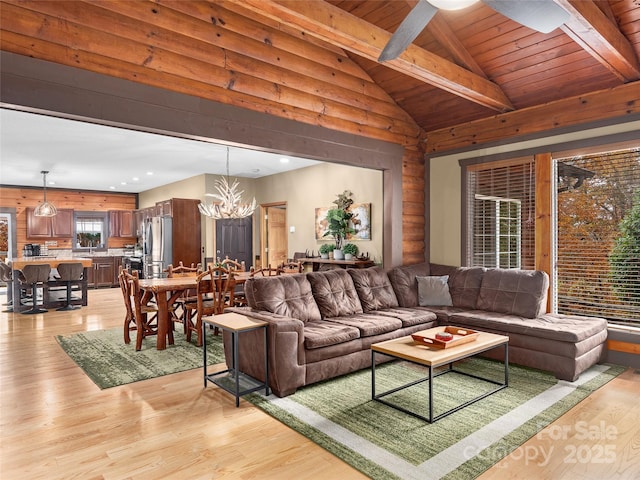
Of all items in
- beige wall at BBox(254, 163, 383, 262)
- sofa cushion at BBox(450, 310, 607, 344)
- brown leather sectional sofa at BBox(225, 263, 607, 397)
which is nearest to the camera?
brown leather sectional sofa at BBox(225, 263, 607, 397)

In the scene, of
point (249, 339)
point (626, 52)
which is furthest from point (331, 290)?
point (626, 52)

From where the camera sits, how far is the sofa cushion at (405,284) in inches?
203

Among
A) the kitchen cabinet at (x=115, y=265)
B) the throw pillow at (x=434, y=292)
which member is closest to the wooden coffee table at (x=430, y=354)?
the throw pillow at (x=434, y=292)

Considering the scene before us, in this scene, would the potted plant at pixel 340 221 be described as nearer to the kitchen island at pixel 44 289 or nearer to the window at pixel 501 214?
the window at pixel 501 214

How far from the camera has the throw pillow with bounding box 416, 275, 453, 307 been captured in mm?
5086

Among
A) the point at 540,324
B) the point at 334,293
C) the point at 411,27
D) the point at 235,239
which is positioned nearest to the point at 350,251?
the point at 334,293

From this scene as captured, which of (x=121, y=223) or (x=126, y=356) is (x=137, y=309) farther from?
(x=121, y=223)

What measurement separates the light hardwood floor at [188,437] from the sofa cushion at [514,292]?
3.24 feet

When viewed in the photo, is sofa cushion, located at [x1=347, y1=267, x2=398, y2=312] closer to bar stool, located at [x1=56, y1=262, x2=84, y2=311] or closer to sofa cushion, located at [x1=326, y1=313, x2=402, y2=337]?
sofa cushion, located at [x1=326, y1=313, x2=402, y2=337]

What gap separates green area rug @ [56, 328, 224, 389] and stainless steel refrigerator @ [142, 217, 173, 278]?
3.64 m

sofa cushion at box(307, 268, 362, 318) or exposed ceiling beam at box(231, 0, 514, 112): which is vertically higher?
exposed ceiling beam at box(231, 0, 514, 112)

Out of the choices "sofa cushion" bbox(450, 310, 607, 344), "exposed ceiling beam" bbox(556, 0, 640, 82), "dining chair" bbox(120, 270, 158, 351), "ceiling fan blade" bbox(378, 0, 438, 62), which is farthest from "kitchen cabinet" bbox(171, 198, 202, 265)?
"exposed ceiling beam" bbox(556, 0, 640, 82)

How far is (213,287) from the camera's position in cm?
492

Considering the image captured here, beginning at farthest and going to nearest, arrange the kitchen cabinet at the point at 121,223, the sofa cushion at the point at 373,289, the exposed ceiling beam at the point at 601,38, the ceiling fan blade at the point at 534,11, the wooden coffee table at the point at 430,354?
the kitchen cabinet at the point at 121,223 → the sofa cushion at the point at 373,289 → the exposed ceiling beam at the point at 601,38 → the wooden coffee table at the point at 430,354 → the ceiling fan blade at the point at 534,11
